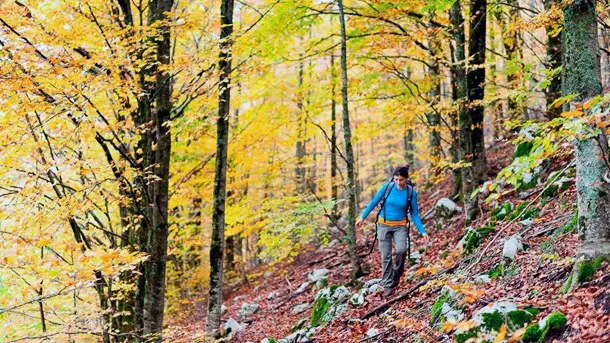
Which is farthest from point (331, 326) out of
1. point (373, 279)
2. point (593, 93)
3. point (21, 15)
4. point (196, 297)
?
point (196, 297)

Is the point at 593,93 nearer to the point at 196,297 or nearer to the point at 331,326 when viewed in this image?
the point at 331,326

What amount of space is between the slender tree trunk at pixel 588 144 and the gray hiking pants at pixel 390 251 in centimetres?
354

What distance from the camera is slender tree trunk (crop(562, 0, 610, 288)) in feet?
11.5

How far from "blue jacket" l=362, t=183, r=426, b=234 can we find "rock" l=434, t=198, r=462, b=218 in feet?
11.3

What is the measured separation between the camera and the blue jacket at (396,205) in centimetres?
696

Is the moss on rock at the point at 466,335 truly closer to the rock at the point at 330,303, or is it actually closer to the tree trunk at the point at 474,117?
the rock at the point at 330,303

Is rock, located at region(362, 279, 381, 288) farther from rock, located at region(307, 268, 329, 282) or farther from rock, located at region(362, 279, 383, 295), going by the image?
rock, located at region(307, 268, 329, 282)

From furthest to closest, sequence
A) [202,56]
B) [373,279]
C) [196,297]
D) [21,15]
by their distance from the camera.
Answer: [196,297]
[373,279]
[202,56]
[21,15]

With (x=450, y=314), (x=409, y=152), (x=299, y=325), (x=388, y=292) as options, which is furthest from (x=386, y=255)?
(x=409, y=152)

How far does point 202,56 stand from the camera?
22.1ft

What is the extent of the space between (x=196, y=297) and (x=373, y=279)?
11042mm

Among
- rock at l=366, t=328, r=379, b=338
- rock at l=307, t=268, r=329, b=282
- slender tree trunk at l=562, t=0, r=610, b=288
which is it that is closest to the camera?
slender tree trunk at l=562, t=0, r=610, b=288

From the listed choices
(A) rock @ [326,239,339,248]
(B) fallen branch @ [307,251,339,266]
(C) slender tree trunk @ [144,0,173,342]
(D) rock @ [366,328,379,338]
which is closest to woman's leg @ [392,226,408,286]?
(D) rock @ [366,328,379,338]

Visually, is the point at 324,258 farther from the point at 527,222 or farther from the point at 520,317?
the point at 520,317
